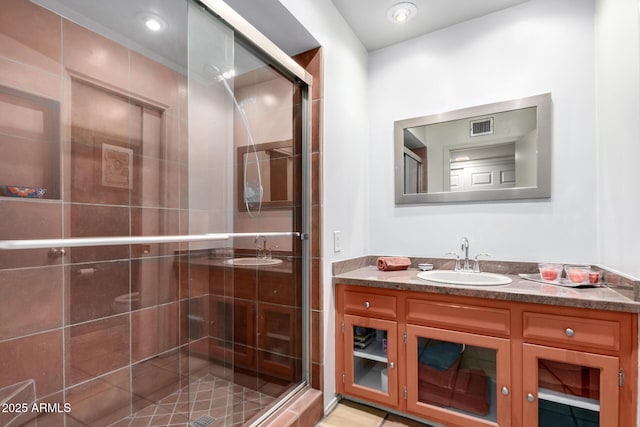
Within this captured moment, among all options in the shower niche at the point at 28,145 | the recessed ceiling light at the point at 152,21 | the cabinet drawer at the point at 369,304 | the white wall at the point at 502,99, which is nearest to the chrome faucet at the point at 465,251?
the white wall at the point at 502,99

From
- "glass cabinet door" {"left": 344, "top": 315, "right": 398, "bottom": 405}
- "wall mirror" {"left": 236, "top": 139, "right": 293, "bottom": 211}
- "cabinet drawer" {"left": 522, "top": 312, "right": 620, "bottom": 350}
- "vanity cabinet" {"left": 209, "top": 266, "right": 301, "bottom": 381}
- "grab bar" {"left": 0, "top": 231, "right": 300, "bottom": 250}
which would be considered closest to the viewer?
"grab bar" {"left": 0, "top": 231, "right": 300, "bottom": 250}

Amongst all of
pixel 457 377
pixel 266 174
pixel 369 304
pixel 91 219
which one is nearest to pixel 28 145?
pixel 91 219

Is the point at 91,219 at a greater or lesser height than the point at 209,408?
greater

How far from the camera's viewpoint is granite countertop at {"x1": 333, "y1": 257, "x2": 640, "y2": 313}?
4.24ft

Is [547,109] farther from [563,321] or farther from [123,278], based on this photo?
[123,278]

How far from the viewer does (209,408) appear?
1518mm

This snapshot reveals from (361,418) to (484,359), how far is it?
31.4 inches

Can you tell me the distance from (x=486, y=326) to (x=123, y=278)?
2.07m

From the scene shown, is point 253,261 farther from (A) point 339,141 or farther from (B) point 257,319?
(A) point 339,141

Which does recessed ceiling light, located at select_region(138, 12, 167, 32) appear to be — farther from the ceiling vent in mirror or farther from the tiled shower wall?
the ceiling vent in mirror

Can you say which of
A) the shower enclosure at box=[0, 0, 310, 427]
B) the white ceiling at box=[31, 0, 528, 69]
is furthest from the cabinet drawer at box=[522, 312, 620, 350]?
the white ceiling at box=[31, 0, 528, 69]

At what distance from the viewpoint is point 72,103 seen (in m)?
1.64

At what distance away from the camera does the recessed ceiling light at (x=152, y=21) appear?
1.73 m

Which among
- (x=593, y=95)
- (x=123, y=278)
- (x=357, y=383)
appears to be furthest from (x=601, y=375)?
(x=123, y=278)
